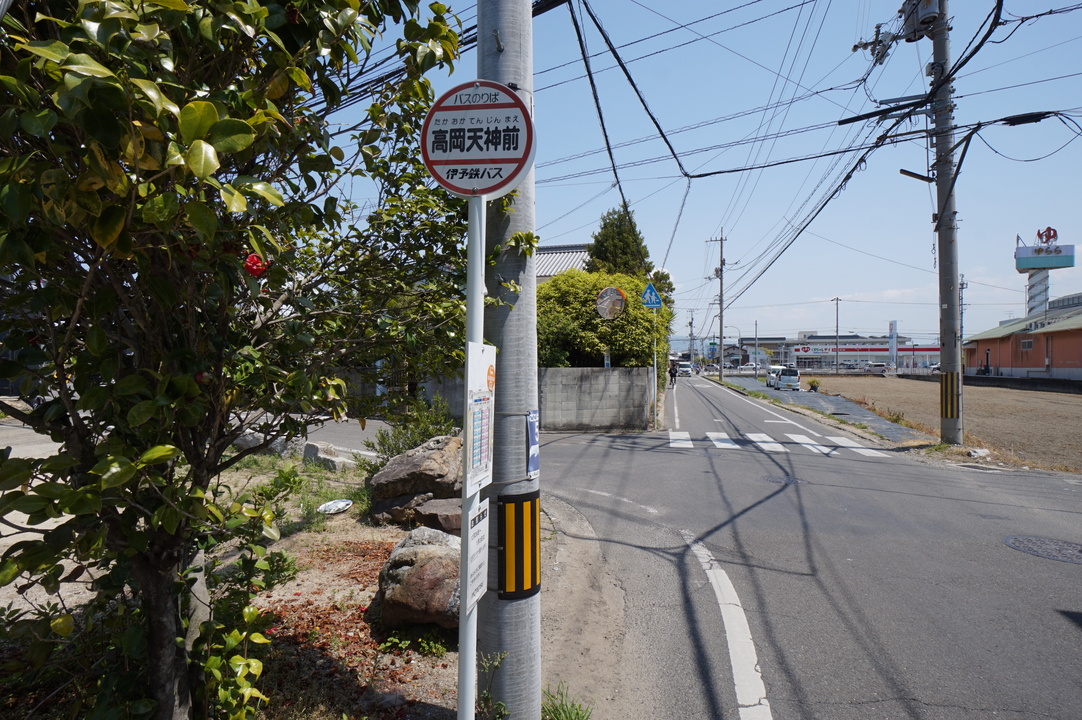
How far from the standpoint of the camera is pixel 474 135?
2.62 metres

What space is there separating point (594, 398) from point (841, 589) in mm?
11127

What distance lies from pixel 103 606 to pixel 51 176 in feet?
5.72

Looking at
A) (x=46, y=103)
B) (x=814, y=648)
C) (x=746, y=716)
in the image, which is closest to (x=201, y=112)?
(x=46, y=103)

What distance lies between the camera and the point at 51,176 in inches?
54.0

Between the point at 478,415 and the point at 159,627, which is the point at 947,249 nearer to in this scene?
the point at 478,415

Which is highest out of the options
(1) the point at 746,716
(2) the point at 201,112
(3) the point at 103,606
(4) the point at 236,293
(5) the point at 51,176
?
(2) the point at 201,112

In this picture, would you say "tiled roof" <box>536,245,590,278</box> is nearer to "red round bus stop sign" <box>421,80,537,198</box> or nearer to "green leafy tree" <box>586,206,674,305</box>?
"green leafy tree" <box>586,206,674,305</box>

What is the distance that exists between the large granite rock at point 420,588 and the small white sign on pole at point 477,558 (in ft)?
4.46

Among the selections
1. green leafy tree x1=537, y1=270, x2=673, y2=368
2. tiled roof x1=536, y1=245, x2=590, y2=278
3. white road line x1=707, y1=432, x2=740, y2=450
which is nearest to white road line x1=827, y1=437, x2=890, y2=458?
white road line x1=707, y1=432, x2=740, y2=450

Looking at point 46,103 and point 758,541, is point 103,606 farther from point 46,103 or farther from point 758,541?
point 758,541

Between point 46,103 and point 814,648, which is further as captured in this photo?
point 814,648

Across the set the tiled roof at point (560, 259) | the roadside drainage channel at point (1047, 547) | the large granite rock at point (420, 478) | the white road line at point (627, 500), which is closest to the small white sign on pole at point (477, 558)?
the large granite rock at point (420, 478)

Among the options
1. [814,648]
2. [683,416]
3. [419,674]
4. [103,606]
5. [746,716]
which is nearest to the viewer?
[103,606]

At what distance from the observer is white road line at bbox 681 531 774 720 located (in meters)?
3.30
